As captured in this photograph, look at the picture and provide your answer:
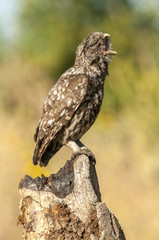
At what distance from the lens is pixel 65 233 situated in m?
3.47

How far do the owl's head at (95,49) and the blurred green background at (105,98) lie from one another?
4090 mm

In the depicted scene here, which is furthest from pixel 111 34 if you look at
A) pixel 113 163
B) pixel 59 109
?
pixel 59 109

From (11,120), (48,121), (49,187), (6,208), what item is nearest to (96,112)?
(48,121)

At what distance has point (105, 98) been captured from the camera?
41.7ft

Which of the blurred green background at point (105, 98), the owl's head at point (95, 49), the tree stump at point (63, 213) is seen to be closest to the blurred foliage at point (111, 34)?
the blurred green background at point (105, 98)

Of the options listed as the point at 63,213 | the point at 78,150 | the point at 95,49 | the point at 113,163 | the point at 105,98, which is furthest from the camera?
the point at 105,98

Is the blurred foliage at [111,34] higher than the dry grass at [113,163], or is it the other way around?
the blurred foliage at [111,34]

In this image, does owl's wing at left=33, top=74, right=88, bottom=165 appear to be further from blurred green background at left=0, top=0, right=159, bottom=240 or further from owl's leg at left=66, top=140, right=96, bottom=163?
blurred green background at left=0, top=0, right=159, bottom=240

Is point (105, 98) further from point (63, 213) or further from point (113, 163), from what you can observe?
point (63, 213)

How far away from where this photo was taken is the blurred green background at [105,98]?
923 cm

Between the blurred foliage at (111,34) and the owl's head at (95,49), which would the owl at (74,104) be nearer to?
the owl's head at (95,49)

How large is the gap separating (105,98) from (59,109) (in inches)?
308

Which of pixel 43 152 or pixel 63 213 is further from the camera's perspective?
pixel 43 152

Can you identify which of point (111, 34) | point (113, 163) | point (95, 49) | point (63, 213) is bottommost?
point (63, 213)
